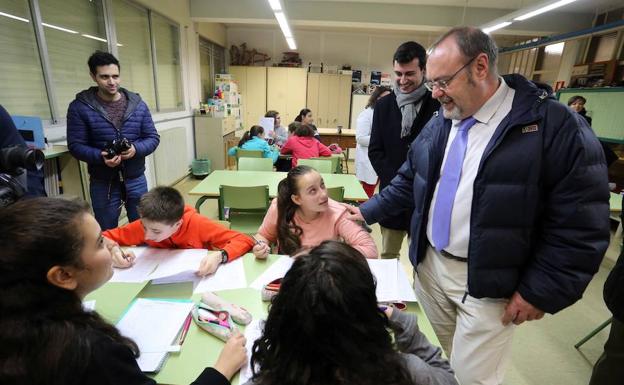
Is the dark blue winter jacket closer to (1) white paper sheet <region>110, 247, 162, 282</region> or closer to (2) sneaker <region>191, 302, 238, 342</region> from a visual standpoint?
(2) sneaker <region>191, 302, 238, 342</region>

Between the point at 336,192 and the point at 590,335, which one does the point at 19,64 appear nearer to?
the point at 336,192

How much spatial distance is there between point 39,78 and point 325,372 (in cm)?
351

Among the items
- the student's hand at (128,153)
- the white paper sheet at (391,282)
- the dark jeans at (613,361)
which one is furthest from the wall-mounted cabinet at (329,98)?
the dark jeans at (613,361)

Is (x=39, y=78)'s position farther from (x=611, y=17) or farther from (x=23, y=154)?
(x=611, y=17)

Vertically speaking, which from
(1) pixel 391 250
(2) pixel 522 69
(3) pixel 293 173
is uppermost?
(2) pixel 522 69

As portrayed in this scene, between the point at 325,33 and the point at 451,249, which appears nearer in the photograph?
the point at 451,249

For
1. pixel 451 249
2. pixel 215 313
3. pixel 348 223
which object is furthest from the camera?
pixel 348 223

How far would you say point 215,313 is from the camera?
3.68 ft

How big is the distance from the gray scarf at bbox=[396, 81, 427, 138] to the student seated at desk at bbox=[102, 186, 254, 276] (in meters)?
1.20

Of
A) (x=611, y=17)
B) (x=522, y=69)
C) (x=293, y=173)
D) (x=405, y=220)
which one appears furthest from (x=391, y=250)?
(x=522, y=69)

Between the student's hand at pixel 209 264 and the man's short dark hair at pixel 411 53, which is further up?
the man's short dark hair at pixel 411 53

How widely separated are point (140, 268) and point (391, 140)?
165cm

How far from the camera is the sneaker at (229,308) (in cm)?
112

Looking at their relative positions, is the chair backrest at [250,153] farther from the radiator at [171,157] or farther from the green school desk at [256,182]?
the radiator at [171,157]
